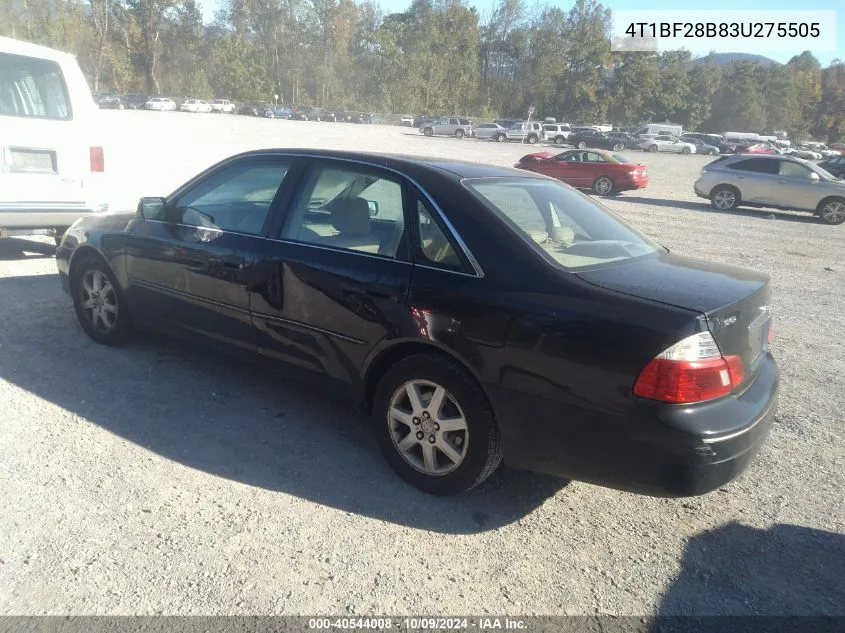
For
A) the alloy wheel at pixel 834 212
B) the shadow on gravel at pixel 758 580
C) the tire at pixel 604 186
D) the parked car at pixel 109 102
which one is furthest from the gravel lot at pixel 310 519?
the parked car at pixel 109 102

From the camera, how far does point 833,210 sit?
1678 centimetres

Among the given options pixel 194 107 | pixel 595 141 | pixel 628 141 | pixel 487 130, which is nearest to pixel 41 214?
pixel 595 141

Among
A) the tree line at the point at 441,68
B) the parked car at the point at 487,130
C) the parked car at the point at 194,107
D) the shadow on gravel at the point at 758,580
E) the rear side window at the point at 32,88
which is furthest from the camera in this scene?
the tree line at the point at 441,68

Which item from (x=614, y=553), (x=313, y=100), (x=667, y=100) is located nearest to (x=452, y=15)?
(x=313, y=100)

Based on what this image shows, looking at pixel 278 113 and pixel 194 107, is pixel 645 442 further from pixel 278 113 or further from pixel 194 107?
pixel 194 107

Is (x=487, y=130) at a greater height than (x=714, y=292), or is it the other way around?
(x=487, y=130)

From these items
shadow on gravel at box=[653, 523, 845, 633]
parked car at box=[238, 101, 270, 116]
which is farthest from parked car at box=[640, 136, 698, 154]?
shadow on gravel at box=[653, 523, 845, 633]

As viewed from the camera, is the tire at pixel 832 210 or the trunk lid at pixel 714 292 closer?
the trunk lid at pixel 714 292

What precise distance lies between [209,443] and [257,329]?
27.8 inches

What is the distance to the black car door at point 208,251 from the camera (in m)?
3.96

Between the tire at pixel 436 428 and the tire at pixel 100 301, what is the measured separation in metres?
2.42

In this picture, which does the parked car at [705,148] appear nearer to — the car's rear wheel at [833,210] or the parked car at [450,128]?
the parked car at [450,128]

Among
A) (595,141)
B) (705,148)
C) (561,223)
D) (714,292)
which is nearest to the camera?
(714,292)

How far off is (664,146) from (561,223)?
5667 cm
